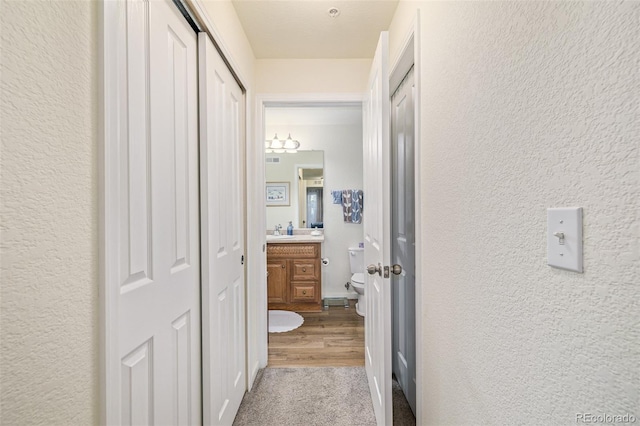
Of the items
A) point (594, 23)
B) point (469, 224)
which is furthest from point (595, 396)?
point (594, 23)

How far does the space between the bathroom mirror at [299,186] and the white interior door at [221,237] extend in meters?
2.01

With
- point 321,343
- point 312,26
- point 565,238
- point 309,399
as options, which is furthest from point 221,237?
point 321,343

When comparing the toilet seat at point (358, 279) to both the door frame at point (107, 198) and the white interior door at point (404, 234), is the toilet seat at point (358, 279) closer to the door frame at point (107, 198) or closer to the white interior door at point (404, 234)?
the white interior door at point (404, 234)

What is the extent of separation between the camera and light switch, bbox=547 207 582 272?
47cm

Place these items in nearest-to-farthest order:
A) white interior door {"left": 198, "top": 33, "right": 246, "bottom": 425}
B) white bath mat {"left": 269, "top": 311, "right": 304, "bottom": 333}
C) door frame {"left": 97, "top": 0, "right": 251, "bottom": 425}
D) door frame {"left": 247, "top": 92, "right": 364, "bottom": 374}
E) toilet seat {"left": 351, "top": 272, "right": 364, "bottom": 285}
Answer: door frame {"left": 97, "top": 0, "right": 251, "bottom": 425}, white interior door {"left": 198, "top": 33, "right": 246, "bottom": 425}, door frame {"left": 247, "top": 92, "right": 364, "bottom": 374}, white bath mat {"left": 269, "top": 311, "right": 304, "bottom": 333}, toilet seat {"left": 351, "top": 272, "right": 364, "bottom": 285}

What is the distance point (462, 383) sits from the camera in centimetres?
88

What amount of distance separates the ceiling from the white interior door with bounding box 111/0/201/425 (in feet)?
2.19

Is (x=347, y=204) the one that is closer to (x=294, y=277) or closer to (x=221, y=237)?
(x=294, y=277)

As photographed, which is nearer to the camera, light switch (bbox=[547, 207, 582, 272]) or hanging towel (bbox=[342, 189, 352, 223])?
light switch (bbox=[547, 207, 582, 272])

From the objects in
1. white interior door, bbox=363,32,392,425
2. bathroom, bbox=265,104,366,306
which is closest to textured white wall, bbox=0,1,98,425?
white interior door, bbox=363,32,392,425

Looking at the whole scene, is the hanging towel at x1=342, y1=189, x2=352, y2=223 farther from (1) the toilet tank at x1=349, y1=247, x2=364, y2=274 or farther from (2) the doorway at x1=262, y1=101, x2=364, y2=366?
(1) the toilet tank at x1=349, y1=247, x2=364, y2=274

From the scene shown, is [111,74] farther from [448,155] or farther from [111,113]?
[448,155]

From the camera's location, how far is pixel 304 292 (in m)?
3.30

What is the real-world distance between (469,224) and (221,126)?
49.4 inches
